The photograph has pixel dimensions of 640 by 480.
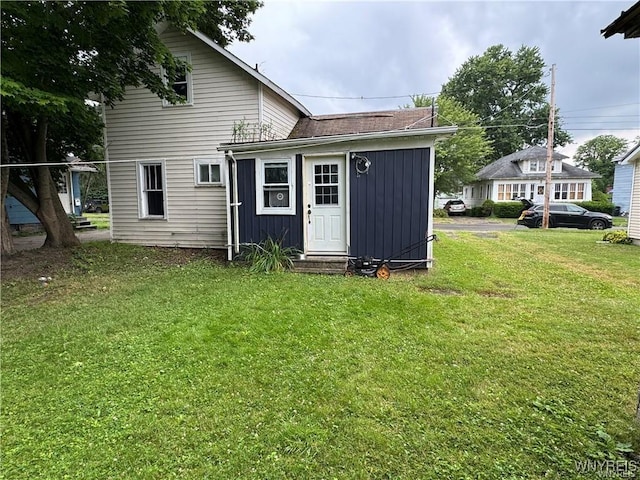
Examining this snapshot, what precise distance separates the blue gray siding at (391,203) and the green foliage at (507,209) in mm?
21051

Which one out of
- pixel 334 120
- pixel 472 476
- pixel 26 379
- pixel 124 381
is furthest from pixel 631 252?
pixel 26 379

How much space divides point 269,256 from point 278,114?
4792 mm

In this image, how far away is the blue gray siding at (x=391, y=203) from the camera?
6344mm

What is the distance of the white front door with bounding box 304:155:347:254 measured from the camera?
273 inches

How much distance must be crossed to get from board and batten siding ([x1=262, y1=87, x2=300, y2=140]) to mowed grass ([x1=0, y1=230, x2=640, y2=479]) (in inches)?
208

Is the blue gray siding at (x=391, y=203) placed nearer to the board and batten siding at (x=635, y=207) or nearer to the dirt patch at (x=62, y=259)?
the dirt patch at (x=62, y=259)

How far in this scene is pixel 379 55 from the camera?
1705cm

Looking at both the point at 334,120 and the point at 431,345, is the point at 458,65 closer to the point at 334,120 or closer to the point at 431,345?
the point at 334,120

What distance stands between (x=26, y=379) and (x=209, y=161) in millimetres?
7087

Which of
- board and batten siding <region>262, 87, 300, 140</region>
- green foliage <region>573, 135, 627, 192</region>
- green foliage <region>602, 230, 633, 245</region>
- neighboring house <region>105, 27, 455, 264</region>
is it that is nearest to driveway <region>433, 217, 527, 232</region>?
green foliage <region>602, 230, 633, 245</region>

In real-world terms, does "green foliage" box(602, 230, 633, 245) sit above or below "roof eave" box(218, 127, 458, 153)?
below

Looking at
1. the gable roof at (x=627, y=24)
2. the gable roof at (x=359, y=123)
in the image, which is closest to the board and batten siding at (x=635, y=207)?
the gable roof at (x=359, y=123)

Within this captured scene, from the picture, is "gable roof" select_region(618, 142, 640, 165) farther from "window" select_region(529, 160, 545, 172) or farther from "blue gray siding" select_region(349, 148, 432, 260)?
"window" select_region(529, 160, 545, 172)

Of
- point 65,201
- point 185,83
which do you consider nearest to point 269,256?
point 185,83
